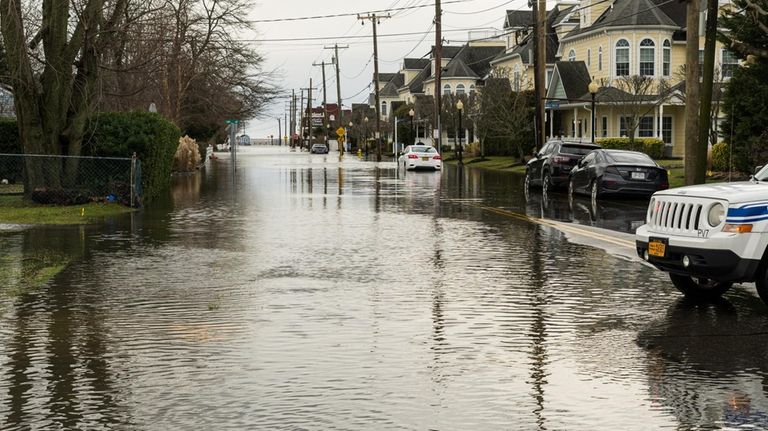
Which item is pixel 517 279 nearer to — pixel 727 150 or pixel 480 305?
pixel 480 305

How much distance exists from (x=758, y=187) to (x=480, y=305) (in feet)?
9.96

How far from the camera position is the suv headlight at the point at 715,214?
10633 mm

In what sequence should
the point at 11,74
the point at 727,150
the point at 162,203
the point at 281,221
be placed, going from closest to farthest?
the point at 281,221
the point at 11,74
the point at 162,203
the point at 727,150

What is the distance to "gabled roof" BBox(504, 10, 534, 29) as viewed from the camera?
3435 inches

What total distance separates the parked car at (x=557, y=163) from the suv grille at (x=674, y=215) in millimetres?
20893

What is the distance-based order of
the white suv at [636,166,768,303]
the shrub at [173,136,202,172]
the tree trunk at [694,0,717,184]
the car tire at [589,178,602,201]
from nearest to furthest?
the white suv at [636,166,768,303], the tree trunk at [694,0,717,184], the car tire at [589,178,602,201], the shrub at [173,136,202,172]

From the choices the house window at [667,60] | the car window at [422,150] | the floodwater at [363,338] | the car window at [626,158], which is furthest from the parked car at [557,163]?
the house window at [667,60]

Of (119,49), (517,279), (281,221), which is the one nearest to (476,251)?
(517,279)

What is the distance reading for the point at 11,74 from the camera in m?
25.1

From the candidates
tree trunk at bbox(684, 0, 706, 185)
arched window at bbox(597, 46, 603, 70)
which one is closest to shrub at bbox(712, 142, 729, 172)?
tree trunk at bbox(684, 0, 706, 185)

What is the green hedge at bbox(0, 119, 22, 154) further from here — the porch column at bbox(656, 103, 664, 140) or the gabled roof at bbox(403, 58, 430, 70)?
the gabled roof at bbox(403, 58, 430, 70)

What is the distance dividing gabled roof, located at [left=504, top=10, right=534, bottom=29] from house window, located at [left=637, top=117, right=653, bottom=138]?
80.7 ft

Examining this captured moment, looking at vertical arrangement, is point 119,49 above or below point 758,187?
above

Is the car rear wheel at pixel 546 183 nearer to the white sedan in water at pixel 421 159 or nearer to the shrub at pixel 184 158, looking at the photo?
the shrub at pixel 184 158
